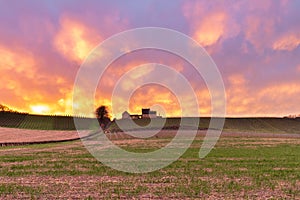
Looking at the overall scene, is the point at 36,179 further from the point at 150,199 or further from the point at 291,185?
the point at 291,185

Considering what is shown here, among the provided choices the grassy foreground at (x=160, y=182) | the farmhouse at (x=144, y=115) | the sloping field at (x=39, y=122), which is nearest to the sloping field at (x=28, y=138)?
the sloping field at (x=39, y=122)

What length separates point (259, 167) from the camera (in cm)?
2886

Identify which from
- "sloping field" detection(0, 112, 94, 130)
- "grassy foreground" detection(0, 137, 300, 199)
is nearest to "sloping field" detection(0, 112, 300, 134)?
"sloping field" detection(0, 112, 94, 130)

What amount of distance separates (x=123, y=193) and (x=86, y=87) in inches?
883

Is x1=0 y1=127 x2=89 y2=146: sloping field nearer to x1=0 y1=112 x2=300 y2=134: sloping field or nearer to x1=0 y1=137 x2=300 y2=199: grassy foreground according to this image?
x1=0 y1=112 x2=300 y2=134: sloping field

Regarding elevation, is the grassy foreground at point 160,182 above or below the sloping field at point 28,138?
below

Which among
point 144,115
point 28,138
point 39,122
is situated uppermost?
point 144,115

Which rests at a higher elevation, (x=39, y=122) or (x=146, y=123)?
(x=39, y=122)

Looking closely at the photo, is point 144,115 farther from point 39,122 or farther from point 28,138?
point 28,138

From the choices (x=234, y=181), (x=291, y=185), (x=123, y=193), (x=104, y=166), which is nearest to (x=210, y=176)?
(x=234, y=181)

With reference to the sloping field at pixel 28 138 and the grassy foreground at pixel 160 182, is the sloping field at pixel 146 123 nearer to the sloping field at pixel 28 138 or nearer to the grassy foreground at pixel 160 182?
the sloping field at pixel 28 138

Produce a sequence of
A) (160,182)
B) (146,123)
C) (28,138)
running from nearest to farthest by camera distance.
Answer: (160,182) < (28,138) < (146,123)

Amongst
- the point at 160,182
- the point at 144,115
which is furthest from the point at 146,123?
the point at 160,182

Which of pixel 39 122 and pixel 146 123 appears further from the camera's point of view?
pixel 39 122
